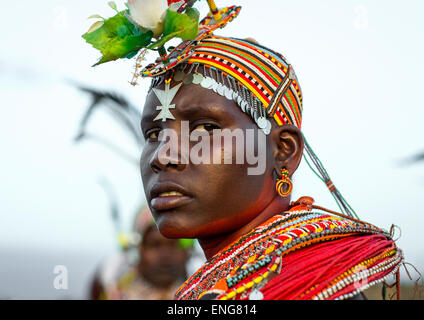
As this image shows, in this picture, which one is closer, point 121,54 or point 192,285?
point 192,285

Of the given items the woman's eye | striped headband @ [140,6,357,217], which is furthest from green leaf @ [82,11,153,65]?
the woman's eye

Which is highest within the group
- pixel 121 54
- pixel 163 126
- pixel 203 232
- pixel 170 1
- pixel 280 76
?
pixel 170 1

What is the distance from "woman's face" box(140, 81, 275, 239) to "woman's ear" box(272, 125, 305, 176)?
138mm

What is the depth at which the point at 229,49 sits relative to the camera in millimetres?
3309

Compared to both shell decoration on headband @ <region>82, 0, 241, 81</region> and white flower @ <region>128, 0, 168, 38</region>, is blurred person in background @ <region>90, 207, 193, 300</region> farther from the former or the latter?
white flower @ <region>128, 0, 168, 38</region>

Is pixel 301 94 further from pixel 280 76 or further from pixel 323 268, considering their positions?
pixel 323 268

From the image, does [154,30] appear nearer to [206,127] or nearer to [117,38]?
[117,38]

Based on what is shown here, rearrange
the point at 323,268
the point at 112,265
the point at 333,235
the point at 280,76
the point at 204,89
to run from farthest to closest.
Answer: the point at 112,265 < the point at 280,76 < the point at 204,89 < the point at 333,235 < the point at 323,268

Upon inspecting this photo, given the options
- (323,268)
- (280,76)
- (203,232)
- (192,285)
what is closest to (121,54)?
(280,76)

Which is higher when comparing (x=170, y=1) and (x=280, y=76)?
(x=170, y=1)

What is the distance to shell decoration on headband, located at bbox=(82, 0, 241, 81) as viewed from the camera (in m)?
3.26

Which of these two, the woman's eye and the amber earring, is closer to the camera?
the woman's eye

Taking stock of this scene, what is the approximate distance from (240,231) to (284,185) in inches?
13.8

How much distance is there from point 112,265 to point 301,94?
21.3 feet
